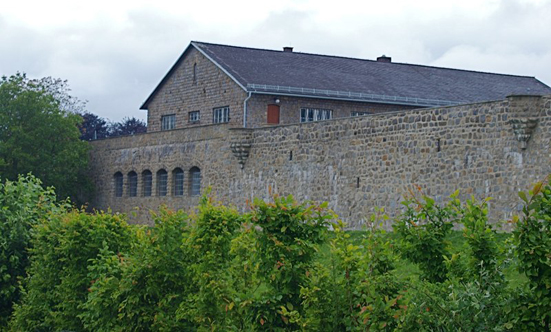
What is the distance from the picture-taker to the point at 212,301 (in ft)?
39.5

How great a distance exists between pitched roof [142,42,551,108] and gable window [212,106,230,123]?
1.70m

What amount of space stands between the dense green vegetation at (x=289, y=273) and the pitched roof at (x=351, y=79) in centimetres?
2426

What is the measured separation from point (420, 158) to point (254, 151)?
826 cm

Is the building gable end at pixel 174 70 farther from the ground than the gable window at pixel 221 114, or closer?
farther from the ground

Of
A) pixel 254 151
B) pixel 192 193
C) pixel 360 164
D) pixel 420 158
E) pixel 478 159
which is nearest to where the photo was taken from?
pixel 478 159

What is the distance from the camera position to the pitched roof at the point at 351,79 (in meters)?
40.4

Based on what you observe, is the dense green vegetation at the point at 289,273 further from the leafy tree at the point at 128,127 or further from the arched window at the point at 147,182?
the leafy tree at the point at 128,127

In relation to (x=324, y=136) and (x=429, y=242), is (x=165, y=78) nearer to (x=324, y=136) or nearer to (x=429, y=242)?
(x=324, y=136)

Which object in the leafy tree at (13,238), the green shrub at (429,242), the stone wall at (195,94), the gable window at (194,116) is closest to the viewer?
the green shrub at (429,242)

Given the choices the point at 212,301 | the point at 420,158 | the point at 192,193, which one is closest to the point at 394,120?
the point at 420,158

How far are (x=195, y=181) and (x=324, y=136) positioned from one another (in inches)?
352

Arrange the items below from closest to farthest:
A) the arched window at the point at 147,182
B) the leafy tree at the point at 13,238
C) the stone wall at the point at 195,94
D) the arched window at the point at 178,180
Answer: the leafy tree at the point at 13,238 → the arched window at the point at 178,180 → the arched window at the point at 147,182 → the stone wall at the point at 195,94

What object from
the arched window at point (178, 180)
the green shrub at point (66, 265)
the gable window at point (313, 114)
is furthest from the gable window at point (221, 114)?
the green shrub at point (66, 265)

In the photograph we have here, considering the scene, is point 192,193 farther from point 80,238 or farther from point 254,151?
point 80,238
